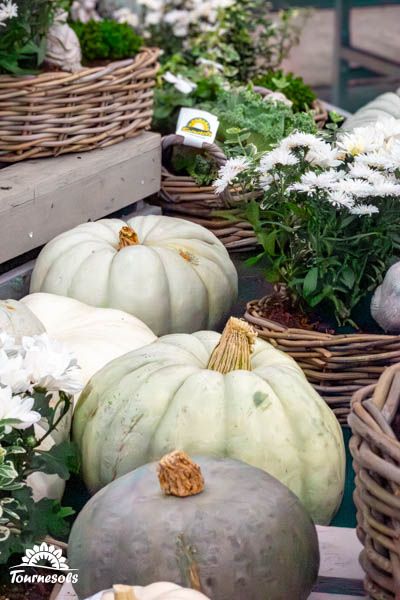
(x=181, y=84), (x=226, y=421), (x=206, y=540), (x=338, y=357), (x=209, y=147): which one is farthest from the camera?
(x=181, y=84)

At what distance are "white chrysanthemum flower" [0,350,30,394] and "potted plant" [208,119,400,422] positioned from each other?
74 centimetres

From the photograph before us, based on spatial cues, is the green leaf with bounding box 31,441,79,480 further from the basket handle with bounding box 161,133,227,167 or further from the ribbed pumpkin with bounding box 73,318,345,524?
the basket handle with bounding box 161,133,227,167

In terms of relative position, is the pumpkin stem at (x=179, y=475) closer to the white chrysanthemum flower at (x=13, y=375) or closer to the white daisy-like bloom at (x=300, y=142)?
the white chrysanthemum flower at (x=13, y=375)

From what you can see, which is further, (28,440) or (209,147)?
(209,147)

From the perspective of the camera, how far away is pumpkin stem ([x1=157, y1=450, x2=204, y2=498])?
1.46 m

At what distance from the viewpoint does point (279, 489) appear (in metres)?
1.55

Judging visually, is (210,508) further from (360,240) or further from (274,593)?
(360,240)

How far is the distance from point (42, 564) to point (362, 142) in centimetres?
121

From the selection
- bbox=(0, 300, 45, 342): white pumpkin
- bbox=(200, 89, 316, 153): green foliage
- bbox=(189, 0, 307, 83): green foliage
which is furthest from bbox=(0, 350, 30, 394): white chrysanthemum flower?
bbox=(189, 0, 307, 83): green foliage

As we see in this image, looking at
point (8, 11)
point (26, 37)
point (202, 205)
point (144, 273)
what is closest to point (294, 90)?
point (202, 205)

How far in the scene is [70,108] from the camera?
114 inches

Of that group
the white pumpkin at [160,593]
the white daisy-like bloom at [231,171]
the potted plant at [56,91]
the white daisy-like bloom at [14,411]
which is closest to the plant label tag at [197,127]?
the potted plant at [56,91]

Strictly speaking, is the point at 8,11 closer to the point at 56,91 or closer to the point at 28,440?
the point at 56,91

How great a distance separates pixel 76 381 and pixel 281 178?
83 cm
